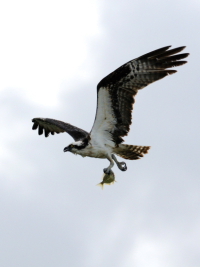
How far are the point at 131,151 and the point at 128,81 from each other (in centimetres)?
218

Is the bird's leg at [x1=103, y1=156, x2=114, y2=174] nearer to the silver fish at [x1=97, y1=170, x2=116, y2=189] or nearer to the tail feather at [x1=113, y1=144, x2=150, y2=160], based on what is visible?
the silver fish at [x1=97, y1=170, x2=116, y2=189]

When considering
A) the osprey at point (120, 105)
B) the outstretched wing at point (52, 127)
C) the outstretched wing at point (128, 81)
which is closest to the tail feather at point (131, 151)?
the osprey at point (120, 105)

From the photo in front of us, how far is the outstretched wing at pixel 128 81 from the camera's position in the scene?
48.2ft

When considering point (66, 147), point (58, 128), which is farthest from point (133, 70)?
point (58, 128)

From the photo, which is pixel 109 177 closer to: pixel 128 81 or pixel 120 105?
pixel 120 105

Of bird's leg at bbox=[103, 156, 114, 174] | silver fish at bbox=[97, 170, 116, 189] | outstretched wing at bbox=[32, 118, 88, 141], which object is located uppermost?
outstretched wing at bbox=[32, 118, 88, 141]

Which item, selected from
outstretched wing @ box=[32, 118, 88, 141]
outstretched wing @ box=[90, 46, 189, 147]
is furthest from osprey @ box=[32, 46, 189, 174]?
outstretched wing @ box=[32, 118, 88, 141]

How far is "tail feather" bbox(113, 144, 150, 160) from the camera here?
16.4m

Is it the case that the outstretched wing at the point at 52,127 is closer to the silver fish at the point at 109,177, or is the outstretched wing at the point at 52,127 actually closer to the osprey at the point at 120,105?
the osprey at the point at 120,105

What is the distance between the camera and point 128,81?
49.4 feet

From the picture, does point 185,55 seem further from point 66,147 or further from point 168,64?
point 66,147

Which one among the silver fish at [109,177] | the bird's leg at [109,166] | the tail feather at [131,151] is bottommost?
the silver fish at [109,177]

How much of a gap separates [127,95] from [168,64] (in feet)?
3.86

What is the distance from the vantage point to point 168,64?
14.7 m
